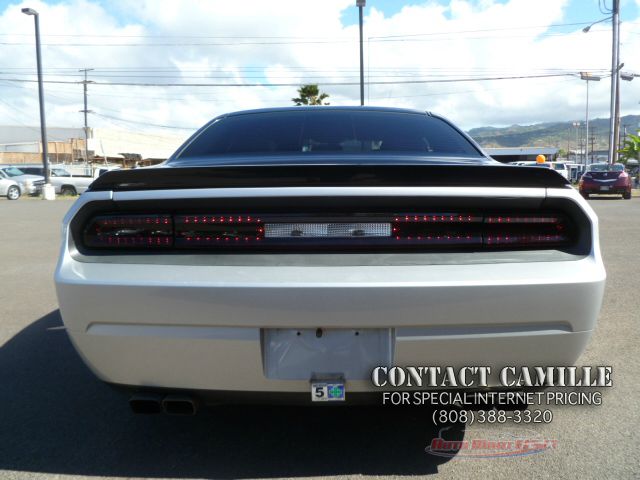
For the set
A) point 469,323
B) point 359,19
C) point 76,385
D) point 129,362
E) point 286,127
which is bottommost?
point 76,385

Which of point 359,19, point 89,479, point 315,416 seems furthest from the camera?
point 359,19

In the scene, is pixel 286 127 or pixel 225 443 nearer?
pixel 225 443

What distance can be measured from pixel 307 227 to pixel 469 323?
2.19ft

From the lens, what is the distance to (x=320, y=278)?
195 centimetres

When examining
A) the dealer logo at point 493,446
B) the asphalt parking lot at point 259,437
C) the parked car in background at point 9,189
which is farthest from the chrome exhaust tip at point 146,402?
the parked car in background at point 9,189

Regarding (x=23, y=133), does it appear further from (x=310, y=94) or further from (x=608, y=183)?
(x=608, y=183)

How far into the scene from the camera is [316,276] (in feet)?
6.43

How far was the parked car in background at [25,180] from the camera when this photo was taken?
27159 mm

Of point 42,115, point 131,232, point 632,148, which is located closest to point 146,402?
point 131,232

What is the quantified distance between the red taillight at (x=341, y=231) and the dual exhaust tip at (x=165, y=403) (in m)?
0.57

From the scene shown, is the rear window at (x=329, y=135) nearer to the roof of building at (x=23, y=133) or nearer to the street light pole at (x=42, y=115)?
the street light pole at (x=42, y=115)

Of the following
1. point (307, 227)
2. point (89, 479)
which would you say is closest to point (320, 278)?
point (307, 227)

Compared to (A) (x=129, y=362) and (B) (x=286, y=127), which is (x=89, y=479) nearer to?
(A) (x=129, y=362)

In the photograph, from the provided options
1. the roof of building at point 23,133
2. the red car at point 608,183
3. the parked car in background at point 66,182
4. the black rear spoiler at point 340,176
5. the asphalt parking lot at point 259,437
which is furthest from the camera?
the roof of building at point 23,133
